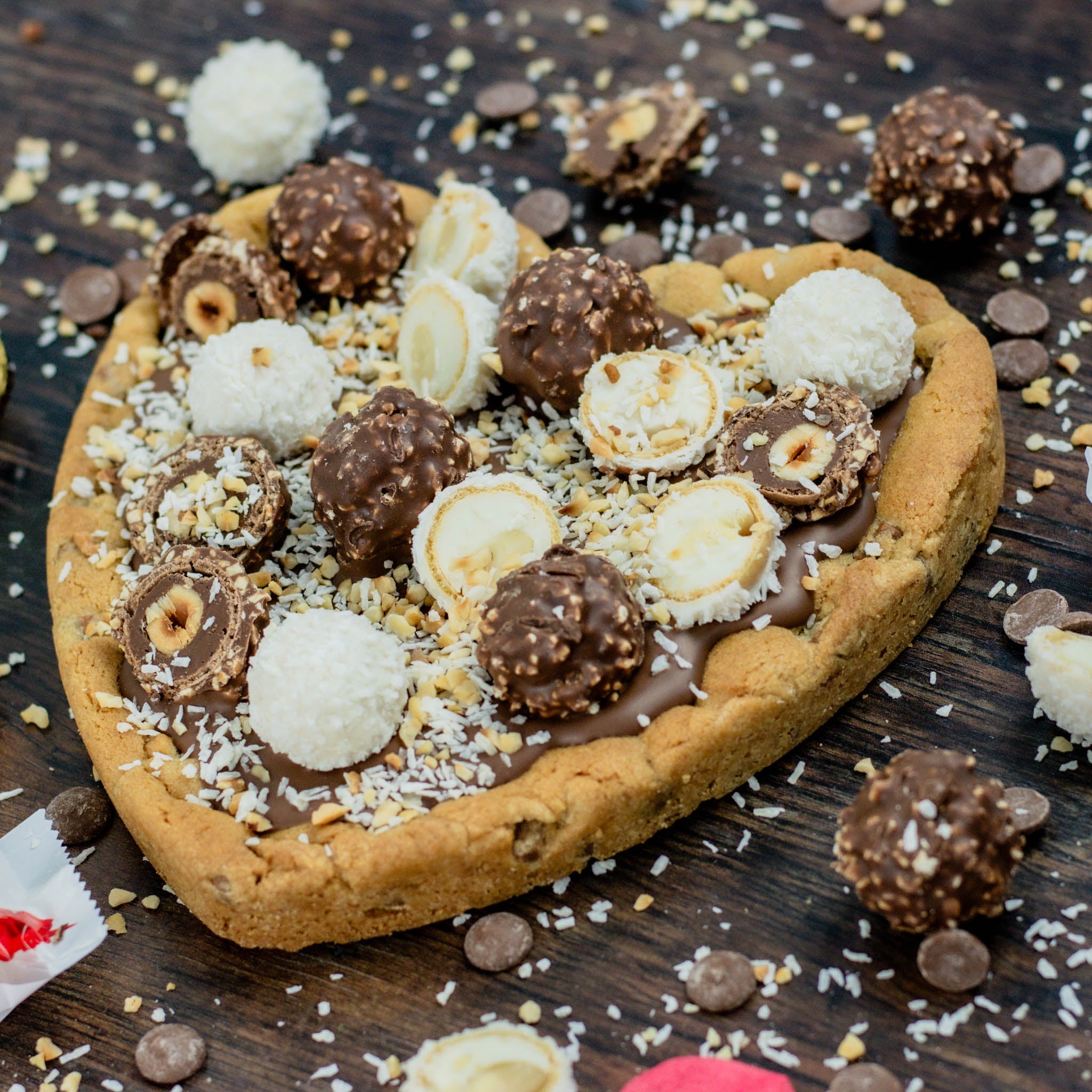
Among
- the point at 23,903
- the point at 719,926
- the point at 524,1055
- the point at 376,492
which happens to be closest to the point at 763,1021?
the point at 719,926

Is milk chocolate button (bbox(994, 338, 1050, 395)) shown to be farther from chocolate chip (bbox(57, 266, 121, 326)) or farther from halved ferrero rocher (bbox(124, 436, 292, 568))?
chocolate chip (bbox(57, 266, 121, 326))

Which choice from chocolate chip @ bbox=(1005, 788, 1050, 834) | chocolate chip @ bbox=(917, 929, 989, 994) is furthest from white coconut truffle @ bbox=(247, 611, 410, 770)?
chocolate chip @ bbox=(1005, 788, 1050, 834)

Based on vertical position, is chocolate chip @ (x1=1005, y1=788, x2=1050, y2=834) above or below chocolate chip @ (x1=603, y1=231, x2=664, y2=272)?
below

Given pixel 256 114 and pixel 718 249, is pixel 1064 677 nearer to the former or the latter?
pixel 718 249

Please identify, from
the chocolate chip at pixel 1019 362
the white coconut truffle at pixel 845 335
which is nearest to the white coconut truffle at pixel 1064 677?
the white coconut truffle at pixel 845 335

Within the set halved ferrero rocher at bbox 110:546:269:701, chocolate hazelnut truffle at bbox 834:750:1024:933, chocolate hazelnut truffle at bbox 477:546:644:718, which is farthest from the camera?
halved ferrero rocher at bbox 110:546:269:701

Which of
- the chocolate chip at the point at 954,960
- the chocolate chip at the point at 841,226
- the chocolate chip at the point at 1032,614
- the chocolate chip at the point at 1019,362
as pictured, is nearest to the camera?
the chocolate chip at the point at 954,960

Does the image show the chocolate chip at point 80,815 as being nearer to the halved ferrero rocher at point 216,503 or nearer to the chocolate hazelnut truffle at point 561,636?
the halved ferrero rocher at point 216,503
